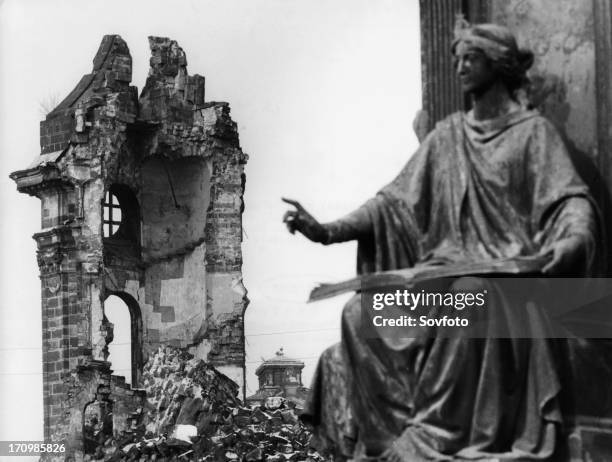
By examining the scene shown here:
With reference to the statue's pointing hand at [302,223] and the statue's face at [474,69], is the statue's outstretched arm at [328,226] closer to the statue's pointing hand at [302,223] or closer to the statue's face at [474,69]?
the statue's pointing hand at [302,223]

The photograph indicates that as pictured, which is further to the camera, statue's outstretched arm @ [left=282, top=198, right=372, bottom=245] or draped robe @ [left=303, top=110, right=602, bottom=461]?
statue's outstretched arm @ [left=282, top=198, right=372, bottom=245]

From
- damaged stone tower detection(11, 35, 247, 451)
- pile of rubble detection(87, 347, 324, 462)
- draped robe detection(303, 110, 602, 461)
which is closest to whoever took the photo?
draped robe detection(303, 110, 602, 461)

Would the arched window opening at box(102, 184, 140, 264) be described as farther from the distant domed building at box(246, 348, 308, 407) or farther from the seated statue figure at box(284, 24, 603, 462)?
the seated statue figure at box(284, 24, 603, 462)

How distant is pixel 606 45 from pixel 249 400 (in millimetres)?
29586

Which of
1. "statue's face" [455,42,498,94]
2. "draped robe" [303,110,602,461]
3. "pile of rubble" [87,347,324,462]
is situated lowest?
"pile of rubble" [87,347,324,462]

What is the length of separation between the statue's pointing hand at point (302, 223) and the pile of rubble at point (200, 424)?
60.3ft

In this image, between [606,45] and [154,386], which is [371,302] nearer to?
[606,45]

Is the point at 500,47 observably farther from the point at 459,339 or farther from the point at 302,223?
the point at 459,339

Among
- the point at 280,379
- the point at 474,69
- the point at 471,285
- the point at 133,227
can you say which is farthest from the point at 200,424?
the point at 471,285

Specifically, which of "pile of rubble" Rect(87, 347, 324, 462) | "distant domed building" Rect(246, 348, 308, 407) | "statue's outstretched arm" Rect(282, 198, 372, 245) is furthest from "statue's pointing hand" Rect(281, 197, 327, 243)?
"distant domed building" Rect(246, 348, 308, 407)

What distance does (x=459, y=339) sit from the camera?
7789mm

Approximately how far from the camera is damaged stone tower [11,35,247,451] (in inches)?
1540

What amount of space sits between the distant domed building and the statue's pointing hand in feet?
85.8

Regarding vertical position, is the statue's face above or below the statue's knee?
above
